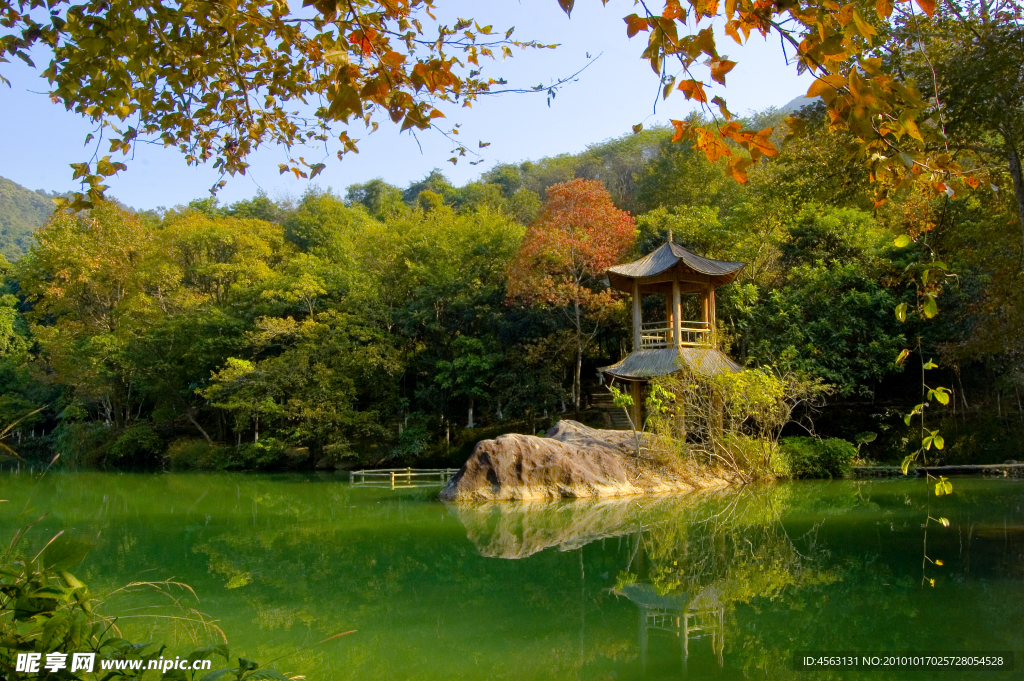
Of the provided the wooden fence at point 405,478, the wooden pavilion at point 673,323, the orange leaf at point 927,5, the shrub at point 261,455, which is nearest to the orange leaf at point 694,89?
the orange leaf at point 927,5

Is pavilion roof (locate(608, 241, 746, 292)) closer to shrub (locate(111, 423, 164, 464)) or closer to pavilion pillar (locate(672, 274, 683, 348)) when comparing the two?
pavilion pillar (locate(672, 274, 683, 348))

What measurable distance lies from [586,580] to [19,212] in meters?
61.6

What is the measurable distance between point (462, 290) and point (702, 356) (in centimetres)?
666

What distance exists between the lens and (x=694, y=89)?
1.64m

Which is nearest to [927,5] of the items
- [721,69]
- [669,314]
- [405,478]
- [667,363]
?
[721,69]

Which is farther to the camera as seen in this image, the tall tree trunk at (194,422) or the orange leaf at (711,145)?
the tall tree trunk at (194,422)

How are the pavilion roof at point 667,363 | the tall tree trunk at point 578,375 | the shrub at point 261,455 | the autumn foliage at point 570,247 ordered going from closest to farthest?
the pavilion roof at point 667,363 → the autumn foliage at point 570,247 → the tall tree trunk at point 578,375 → the shrub at point 261,455

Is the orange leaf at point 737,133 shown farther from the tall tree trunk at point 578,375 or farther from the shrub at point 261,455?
the shrub at point 261,455

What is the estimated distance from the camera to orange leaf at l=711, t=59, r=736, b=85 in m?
1.55

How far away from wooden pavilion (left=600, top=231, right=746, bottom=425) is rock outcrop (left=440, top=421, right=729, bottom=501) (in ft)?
5.51

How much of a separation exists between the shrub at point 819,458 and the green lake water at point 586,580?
46.5 inches

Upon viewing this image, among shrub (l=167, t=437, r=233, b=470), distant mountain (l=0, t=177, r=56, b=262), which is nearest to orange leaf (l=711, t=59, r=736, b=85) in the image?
shrub (l=167, t=437, r=233, b=470)

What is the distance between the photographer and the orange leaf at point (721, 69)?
1554mm

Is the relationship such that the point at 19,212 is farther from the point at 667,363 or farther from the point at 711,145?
the point at 711,145
